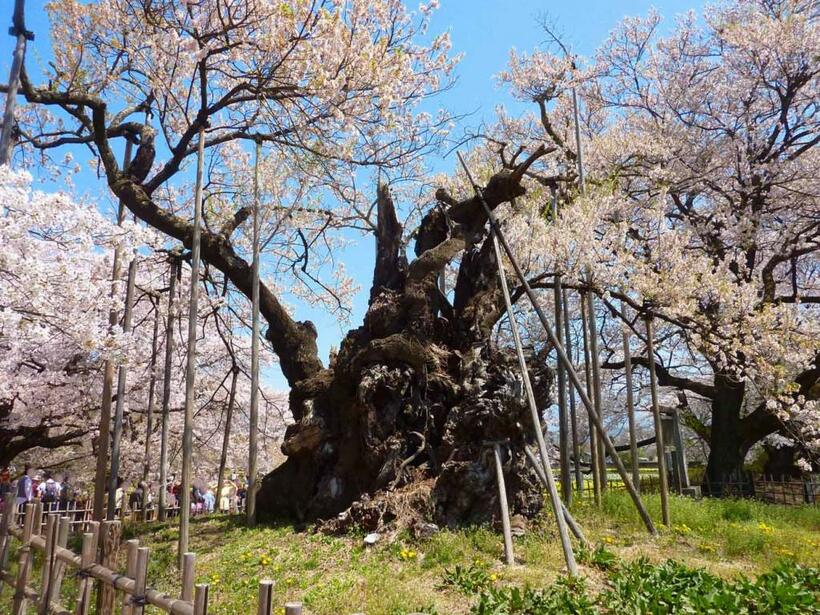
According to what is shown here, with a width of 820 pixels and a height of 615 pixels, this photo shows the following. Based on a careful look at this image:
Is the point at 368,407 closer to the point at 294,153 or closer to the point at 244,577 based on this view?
the point at 244,577

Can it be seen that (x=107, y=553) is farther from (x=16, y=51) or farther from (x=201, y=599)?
(x=16, y=51)

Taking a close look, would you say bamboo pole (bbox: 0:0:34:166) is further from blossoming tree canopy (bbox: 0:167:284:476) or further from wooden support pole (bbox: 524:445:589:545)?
wooden support pole (bbox: 524:445:589:545)

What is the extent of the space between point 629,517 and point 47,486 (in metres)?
13.8

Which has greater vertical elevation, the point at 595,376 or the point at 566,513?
the point at 595,376

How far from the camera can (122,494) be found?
11.0 meters

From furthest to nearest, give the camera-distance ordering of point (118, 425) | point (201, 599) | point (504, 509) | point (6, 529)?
point (118, 425), point (504, 509), point (6, 529), point (201, 599)

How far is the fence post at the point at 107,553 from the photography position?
3.64 metres

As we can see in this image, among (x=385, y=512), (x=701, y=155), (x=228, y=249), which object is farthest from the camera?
(x=701, y=155)

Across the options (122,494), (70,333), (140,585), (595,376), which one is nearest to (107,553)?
(140,585)

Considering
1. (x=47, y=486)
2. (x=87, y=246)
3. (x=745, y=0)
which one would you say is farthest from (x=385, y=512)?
(x=745, y=0)

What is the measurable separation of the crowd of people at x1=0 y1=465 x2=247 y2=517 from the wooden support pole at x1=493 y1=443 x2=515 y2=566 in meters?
5.86

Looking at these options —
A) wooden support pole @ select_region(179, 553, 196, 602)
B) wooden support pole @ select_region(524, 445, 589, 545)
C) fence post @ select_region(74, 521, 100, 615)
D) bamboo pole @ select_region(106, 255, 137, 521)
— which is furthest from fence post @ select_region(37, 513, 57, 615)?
wooden support pole @ select_region(524, 445, 589, 545)

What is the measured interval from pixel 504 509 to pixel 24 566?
Answer: 4221 millimetres

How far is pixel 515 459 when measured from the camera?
6.66 meters
